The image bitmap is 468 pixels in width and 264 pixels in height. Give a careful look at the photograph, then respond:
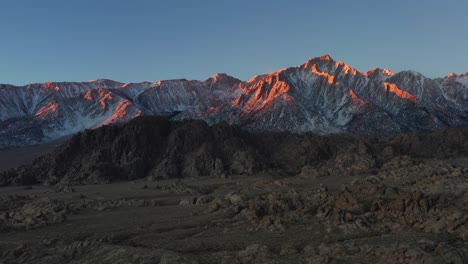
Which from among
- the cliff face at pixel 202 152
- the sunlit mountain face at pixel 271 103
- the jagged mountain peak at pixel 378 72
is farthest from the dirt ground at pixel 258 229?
the jagged mountain peak at pixel 378 72

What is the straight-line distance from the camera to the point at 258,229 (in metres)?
18.4

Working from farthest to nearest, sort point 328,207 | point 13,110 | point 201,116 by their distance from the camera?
point 13,110 → point 201,116 → point 328,207

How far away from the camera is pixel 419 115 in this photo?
409ft

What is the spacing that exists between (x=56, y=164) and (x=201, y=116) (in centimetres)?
7593

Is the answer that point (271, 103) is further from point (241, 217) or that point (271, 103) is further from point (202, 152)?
point (241, 217)

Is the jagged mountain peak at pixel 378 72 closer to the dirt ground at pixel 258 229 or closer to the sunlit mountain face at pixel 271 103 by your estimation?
the sunlit mountain face at pixel 271 103

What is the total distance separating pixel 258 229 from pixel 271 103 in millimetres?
102561

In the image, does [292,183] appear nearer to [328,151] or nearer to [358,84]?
[328,151]

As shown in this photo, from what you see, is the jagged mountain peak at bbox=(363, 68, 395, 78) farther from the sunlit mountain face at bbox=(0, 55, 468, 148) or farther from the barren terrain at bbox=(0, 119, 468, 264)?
the barren terrain at bbox=(0, 119, 468, 264)

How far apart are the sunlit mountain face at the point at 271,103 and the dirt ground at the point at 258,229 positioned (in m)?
85.4

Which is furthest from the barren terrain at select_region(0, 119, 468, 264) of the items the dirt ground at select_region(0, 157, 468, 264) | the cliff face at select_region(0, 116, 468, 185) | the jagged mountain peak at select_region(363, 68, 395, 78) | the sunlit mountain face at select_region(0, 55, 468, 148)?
the jagged mountain peak at select_region(363, 68, 395, 78)

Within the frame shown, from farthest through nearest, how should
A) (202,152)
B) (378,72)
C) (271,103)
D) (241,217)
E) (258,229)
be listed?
(378,72), (271,103), (202,152), (241,217), (258,229)

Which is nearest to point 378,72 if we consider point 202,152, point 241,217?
point 202,152

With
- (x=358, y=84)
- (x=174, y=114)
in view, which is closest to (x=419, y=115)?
(x=358, y=84)
